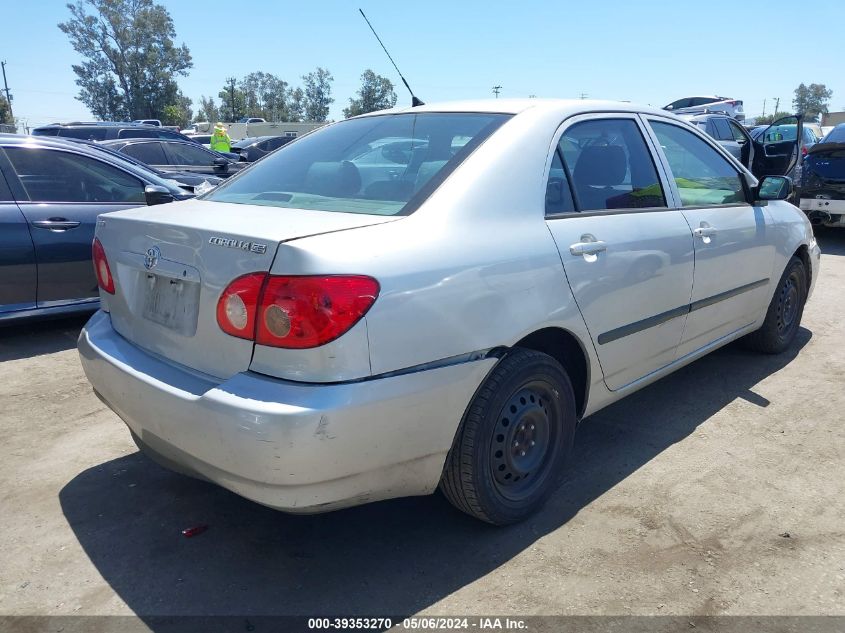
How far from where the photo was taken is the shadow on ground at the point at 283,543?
2430 millimetres

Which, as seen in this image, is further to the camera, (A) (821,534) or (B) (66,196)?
(B) (66,196)

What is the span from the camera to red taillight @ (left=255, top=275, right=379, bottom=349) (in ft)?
6.91

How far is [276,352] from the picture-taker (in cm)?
217

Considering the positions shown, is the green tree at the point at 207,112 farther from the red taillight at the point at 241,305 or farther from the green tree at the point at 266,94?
the red taillight at the point at 241,305

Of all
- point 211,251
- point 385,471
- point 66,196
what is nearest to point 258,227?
point 211,251

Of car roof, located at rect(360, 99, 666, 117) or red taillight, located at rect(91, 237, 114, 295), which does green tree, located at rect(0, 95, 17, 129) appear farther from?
car roof, located at rect(360, 99, 666, 117)

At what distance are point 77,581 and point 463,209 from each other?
6.38 feet

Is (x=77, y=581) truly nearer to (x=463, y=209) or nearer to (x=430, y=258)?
(x=430, y=258)

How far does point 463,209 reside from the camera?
252 centimetres

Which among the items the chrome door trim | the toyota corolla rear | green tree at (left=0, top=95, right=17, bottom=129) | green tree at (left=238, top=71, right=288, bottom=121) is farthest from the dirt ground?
green tree at (left=238, top=71, right=288, bottom=121)

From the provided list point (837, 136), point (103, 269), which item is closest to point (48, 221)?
point (103, 269)

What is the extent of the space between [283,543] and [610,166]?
7.36 ft

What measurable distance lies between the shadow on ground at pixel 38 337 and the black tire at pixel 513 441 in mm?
3861

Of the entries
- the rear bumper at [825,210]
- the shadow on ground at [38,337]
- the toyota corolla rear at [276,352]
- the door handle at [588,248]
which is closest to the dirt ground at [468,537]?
the toyota corolla rear at [276,352]
